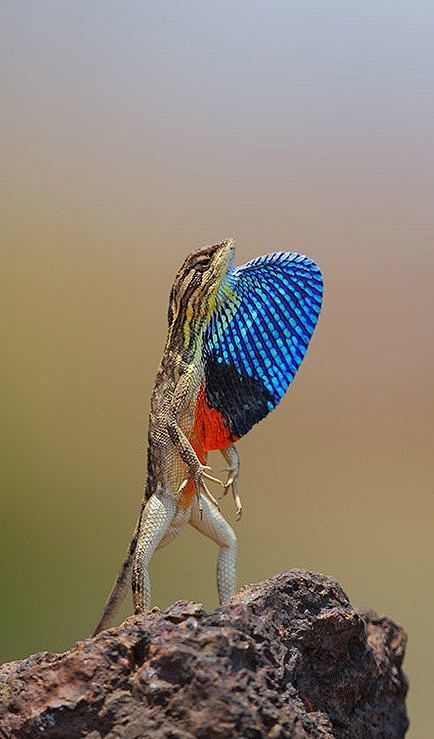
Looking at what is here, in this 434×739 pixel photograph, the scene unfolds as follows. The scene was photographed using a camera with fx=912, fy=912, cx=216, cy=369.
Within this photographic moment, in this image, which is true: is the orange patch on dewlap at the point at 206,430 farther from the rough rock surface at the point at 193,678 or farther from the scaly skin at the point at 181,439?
the rough rock surface at the point at 193,678

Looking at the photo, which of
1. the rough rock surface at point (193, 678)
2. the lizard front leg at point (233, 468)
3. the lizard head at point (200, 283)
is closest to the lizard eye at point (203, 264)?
the lizard head at point (200, 283)

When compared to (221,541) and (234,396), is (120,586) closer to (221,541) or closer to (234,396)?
(221,541)

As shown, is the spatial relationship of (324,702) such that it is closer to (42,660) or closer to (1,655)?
(42,660)

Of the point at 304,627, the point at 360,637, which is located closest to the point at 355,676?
the point at 360,637

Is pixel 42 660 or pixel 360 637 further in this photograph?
pixel 360 637

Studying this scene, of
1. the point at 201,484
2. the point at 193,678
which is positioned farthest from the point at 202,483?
the point at 193,678

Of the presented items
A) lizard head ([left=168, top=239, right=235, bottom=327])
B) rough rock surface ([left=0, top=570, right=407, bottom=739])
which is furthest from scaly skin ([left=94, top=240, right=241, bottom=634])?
rough rock surface ([left=0, top=570, right=407, bottom=739])
